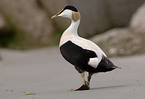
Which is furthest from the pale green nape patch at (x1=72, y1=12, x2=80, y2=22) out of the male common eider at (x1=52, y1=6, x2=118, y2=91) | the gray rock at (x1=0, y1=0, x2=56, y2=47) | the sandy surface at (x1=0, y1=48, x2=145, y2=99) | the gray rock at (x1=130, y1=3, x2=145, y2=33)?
the gray rock at (x1=0, y1=0, x2=56, y2=47)

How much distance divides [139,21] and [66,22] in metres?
2.83

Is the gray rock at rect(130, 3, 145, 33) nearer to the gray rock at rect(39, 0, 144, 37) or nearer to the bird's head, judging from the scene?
the gray rock at rect(39, 0, 144, 37)

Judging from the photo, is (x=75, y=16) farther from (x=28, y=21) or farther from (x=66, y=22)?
(x=28, y=21)

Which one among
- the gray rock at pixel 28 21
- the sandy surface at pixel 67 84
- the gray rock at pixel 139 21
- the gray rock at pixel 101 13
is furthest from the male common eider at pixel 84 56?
the gray rock at pixel 28 21

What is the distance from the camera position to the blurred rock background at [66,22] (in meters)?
8.52

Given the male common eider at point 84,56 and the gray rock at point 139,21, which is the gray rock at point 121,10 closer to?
the gray rock at point 139,21

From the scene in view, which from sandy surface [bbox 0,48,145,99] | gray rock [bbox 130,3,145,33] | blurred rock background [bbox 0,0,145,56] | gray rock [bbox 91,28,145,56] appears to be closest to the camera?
sandy surface [bbox 0,48,145,99]

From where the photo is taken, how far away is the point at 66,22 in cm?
1062

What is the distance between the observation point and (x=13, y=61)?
8.53 metres

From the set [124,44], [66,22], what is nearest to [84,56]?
[124,44]

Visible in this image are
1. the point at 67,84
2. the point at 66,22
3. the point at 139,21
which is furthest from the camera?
the point at 66,22

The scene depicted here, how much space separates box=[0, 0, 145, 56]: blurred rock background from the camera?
852cm

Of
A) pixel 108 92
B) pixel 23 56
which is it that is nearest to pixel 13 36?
pixel 23 56

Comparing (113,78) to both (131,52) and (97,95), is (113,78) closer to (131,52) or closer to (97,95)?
(97,95)
